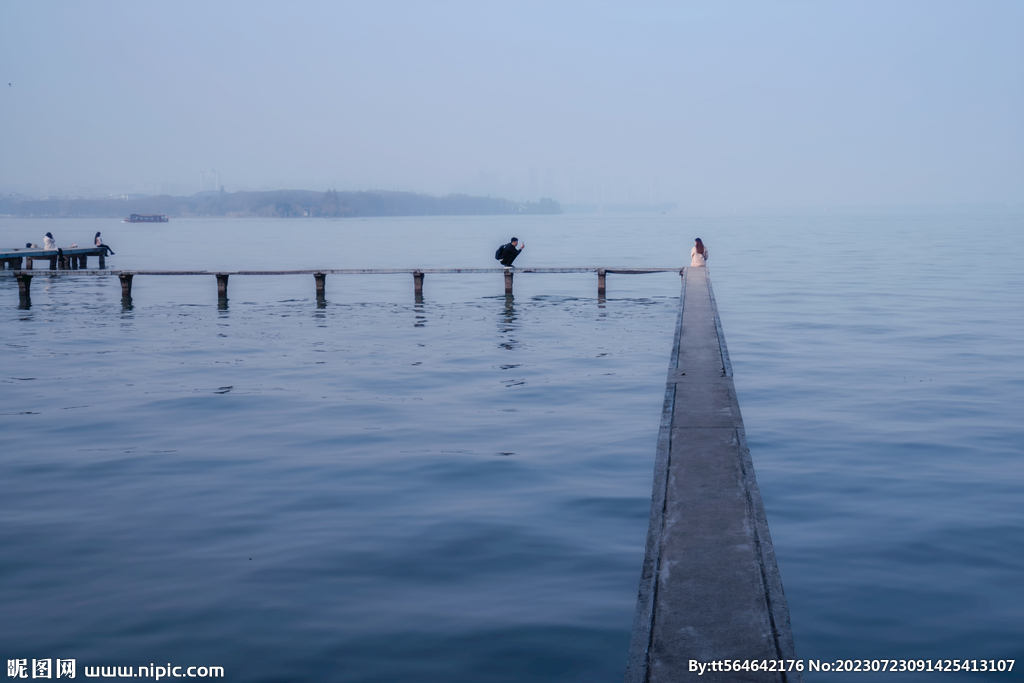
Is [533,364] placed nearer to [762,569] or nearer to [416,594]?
[416,594]

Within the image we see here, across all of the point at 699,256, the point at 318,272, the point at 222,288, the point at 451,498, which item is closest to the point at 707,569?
the point at 451,498

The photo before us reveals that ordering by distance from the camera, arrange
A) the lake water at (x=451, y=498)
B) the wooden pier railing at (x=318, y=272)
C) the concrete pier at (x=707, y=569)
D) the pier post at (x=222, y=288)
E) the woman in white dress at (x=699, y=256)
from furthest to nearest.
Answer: the pier post at (x=222, y=288)
the woman in white dress at (x=699, y=256)
the wooden pier railing at (x=318, y=272)
the lake water at (x=451, y=498)
the concrete pier at (x=707, y=569)

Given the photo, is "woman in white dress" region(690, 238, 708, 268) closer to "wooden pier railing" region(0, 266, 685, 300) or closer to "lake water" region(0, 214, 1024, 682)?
"wooden pier railing" region(0, 266, 685, 300)

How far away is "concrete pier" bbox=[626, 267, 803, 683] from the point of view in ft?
14.0

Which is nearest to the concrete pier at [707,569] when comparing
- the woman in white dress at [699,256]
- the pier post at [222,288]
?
the woman in white dress at [699,256]

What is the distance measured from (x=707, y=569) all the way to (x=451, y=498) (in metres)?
4.43

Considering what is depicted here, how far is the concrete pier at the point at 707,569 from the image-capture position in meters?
4.26

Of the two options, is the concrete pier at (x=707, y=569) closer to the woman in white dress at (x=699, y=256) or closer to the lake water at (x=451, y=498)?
the lake water at (x=451, y=498)

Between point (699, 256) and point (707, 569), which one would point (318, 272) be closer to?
point (699, 256)

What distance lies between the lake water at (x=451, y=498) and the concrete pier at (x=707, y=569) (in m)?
1.00

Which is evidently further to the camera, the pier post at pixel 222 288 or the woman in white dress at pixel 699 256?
the pier post at pixel 222 288

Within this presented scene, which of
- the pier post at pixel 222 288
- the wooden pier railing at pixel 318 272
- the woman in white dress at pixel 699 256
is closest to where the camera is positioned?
the wooden pier railing at pixel 318 272

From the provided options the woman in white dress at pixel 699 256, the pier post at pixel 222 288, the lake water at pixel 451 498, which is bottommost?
the lake water at pixel 451 498

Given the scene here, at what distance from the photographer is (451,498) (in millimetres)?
9180
